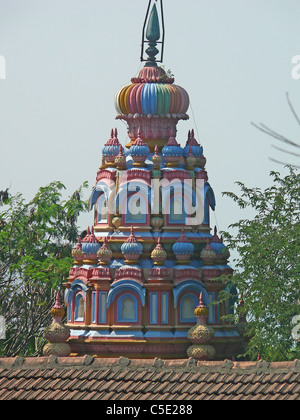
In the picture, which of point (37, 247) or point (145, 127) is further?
point (37, 247)

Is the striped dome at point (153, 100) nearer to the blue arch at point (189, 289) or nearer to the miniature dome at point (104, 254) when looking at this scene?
the miniature dome at point (104, 254)

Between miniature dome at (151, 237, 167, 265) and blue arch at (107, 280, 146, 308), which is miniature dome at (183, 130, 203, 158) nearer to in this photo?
miniature dome at (151, 237, 167, 265)

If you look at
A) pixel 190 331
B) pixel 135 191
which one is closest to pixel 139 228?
pixel 135 191

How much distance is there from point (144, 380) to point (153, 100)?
490 inches

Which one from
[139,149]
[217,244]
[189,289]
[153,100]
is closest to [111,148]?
[139,149]

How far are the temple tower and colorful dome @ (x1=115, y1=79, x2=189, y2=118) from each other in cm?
3

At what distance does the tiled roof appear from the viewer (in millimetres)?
27922

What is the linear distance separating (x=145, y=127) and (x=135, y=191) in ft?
7.01

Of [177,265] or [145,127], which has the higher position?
[145,127]

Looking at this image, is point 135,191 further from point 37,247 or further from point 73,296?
point 37,247

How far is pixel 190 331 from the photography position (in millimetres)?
36969

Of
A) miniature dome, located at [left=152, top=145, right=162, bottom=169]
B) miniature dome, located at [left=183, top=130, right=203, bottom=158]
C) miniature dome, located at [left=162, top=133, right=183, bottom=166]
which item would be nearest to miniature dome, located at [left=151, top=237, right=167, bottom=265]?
miniature dome, located at [left=152, top=145, right=162, bottom=169]

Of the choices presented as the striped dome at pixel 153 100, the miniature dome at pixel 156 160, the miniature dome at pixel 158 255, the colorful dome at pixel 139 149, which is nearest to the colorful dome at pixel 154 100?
the striped dome at pixel 153 100

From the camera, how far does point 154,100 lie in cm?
3925
